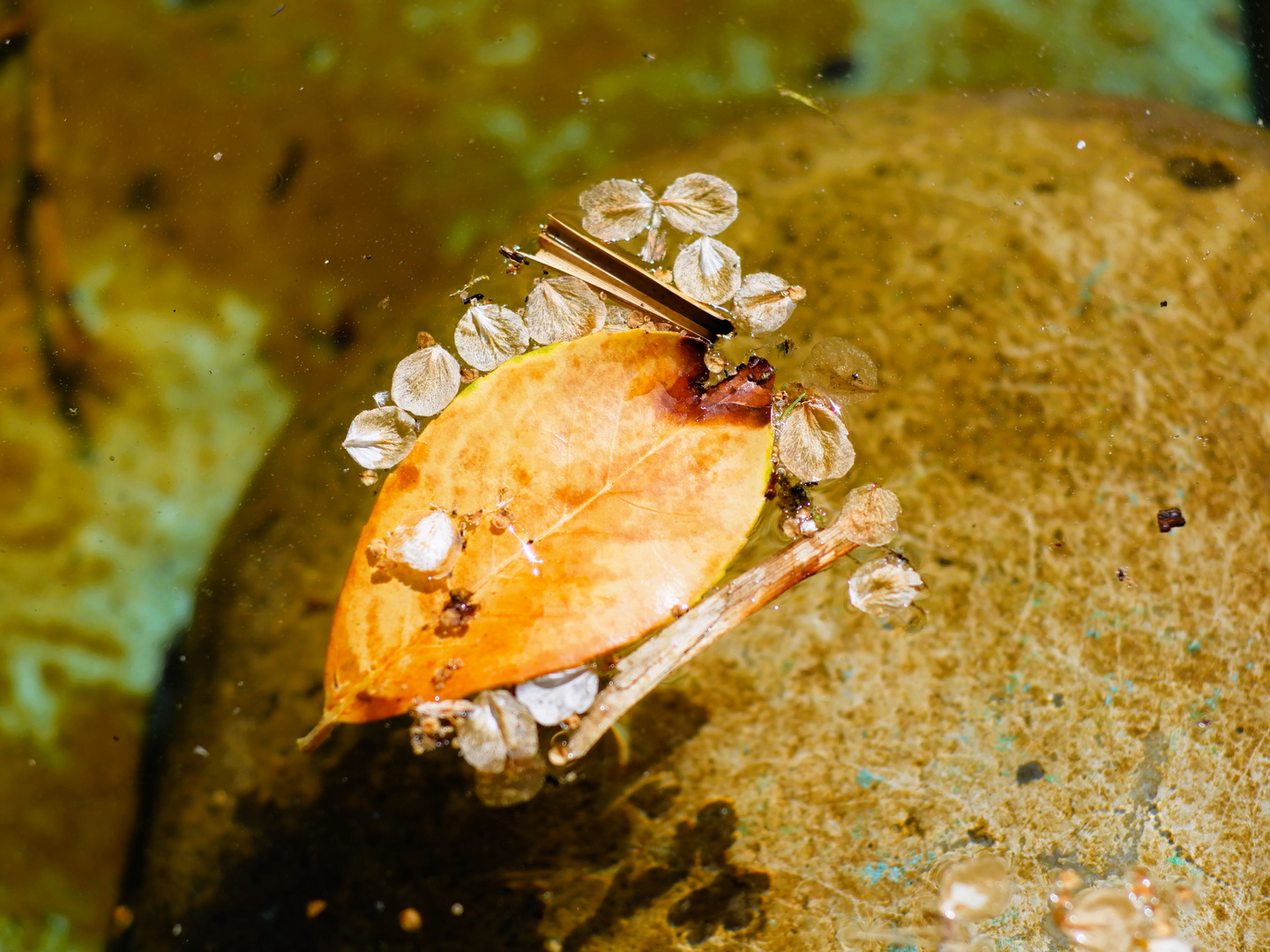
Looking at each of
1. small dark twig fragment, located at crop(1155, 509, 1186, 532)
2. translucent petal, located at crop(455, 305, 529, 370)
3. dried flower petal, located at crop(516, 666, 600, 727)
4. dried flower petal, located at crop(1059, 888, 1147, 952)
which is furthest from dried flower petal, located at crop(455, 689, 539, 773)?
small dark twig fragment, located at crop(1155, 509, 1186, 532)

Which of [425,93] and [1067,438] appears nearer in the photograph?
[1067,438]

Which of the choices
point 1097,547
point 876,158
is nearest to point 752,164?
point 876,158

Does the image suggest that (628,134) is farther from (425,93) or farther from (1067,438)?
(1067,438)

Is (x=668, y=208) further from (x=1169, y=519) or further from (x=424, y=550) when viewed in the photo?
(x=1169, y=519)

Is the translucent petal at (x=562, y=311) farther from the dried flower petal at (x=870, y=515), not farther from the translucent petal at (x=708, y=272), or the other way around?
the dried flower petal at (x=870, y=515)

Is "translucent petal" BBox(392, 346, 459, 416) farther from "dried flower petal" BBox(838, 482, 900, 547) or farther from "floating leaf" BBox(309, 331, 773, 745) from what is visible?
"dried flower petal" BBox(838, 482, 900, 547)

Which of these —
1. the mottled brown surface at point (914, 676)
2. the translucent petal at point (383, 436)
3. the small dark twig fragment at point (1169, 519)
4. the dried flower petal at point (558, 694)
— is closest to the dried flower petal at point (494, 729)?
the dried flower petal at point (558, 694)
